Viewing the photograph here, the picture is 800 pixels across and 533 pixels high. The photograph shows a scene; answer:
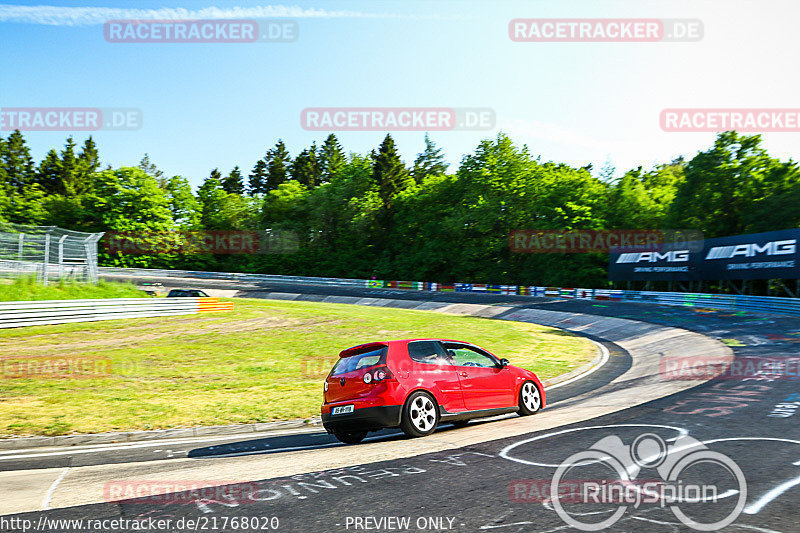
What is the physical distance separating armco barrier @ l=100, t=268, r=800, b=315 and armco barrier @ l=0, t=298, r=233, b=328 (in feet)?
87.8

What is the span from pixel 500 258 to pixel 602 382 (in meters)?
52.4

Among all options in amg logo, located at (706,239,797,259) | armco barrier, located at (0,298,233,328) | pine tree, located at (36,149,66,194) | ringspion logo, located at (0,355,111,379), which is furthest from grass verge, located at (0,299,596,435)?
pine tree, located at (36,149,66,194)

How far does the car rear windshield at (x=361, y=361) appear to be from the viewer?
30.3 feet

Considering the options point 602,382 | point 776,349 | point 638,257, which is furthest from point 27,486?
point 638,257

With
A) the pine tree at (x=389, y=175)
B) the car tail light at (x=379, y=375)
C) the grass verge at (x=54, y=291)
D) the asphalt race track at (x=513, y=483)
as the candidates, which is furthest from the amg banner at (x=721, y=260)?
the pine tree at (x=389, y=175)

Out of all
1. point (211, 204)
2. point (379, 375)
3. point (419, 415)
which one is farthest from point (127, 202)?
point (419, 415)

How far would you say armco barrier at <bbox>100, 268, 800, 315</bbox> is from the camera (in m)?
28.4

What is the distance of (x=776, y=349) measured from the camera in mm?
17719

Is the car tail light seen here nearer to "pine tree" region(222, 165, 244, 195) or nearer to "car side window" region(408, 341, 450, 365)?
"car side window" region(408, 341, 450, 365)

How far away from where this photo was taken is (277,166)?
10994cm

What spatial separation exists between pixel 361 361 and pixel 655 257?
35.1 meters

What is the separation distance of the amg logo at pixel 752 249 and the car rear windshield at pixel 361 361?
27.0 metres

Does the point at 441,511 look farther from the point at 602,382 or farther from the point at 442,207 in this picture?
the point at 442,207

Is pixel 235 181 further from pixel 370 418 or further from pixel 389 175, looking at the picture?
pixel 370 418
